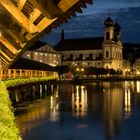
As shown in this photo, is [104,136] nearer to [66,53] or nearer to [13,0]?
[13,0]

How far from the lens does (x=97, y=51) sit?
497 ft

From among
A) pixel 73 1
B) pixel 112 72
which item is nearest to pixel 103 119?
pixel 73 1

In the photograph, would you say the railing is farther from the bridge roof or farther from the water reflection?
the bridge roof

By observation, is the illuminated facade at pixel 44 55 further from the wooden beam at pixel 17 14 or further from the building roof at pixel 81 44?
the wooden beam at pixel 17 14

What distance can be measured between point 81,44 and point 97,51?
10.3m

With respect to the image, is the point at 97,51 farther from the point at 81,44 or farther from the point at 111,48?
the point at 81,44

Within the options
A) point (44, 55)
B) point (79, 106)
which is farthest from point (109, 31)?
point (79, 106)

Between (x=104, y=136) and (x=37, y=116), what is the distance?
316 inches

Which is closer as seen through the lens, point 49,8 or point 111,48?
point 49,8

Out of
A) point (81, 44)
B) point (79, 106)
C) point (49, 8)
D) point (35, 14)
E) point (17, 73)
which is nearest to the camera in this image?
point (49, 8)

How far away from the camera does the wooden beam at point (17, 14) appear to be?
7.23 m

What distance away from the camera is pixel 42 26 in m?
8.03

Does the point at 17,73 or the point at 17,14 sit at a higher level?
the point at 17,14

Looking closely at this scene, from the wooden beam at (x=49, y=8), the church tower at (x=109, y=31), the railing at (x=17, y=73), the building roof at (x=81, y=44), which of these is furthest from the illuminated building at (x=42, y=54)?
the wooden beam at (x=49, y=8)
